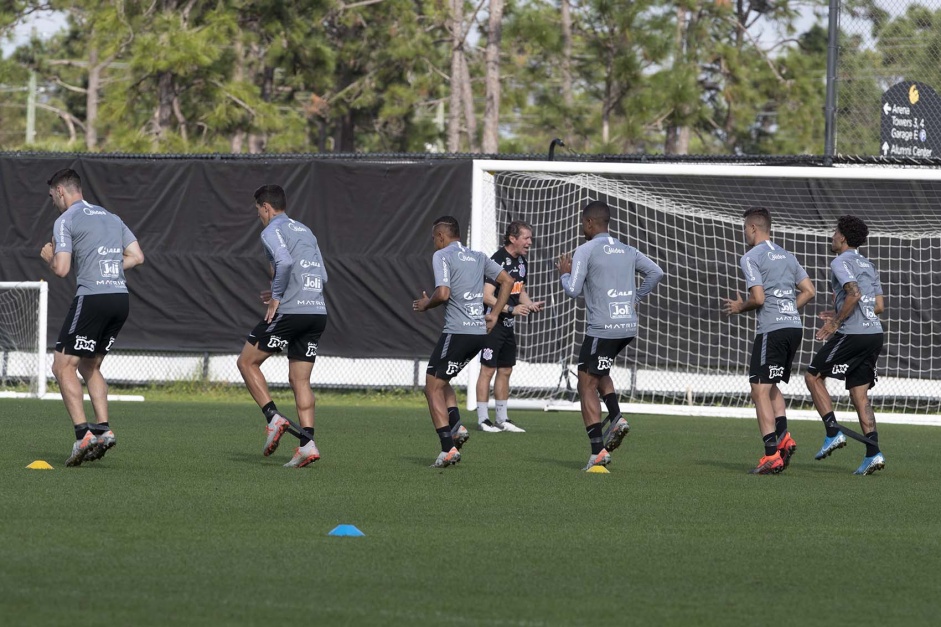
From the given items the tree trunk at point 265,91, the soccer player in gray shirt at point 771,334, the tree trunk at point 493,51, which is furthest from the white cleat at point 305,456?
the tree trunk at point 265,91

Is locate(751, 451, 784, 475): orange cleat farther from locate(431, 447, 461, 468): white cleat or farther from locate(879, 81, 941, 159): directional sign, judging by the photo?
locate(879, 81, 941, 159): directional sign

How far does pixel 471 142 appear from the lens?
2567cm

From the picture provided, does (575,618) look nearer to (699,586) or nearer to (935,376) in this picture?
(699,586)

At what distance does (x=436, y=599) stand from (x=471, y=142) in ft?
67.4

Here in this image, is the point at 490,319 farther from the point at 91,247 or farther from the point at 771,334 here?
the point at 91,247

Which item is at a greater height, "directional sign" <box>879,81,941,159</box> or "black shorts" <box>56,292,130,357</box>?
"directional sign" <box>879,81,941,159</box>

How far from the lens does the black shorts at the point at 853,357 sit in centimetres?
1111

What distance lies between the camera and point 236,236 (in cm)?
1886

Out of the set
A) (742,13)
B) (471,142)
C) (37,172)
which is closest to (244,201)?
(37,172)

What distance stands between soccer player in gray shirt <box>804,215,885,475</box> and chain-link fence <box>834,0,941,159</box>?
242 inches

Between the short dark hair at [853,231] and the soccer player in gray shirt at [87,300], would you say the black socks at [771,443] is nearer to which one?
the short dark hair at [853,231]

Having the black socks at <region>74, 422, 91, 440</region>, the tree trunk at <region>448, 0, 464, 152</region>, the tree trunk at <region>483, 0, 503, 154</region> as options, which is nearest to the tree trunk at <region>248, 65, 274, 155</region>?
the tree trunk at <region>448, 0, 464, 152</region>

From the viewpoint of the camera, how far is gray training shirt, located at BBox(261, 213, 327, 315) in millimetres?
10164

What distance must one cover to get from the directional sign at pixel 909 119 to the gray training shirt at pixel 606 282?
24.9 ft
